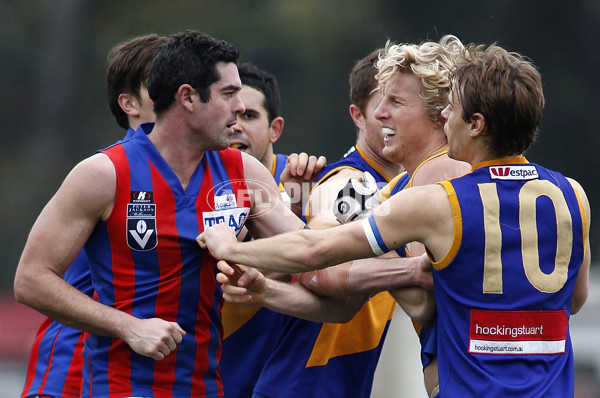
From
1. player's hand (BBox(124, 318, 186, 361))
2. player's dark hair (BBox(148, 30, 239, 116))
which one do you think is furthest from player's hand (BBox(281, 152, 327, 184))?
player's hand (BBox(124, 318, 186, 361))

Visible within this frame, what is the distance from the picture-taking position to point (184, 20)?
65.5 ft

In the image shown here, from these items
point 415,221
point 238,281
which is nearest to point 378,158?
point 238,281

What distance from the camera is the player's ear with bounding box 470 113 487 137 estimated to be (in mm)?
3990

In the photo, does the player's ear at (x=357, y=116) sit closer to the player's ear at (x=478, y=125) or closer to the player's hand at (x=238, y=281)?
the player's hand at (x=238, y=281)

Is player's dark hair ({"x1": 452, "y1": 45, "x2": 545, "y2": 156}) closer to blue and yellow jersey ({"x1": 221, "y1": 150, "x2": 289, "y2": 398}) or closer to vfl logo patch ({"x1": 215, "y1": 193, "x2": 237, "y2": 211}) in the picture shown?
vfl logo patch ({"x1": 215, "y1": 193, "x2": 237, "y2": 211})

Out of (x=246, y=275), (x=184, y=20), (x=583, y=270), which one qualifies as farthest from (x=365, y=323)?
(x=184, y=20)

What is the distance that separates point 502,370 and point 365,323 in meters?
1.49

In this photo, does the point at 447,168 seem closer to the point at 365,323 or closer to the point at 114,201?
the point at 365,323

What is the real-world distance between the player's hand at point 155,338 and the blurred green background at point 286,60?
1256 cm

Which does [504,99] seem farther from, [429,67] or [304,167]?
[304,167]

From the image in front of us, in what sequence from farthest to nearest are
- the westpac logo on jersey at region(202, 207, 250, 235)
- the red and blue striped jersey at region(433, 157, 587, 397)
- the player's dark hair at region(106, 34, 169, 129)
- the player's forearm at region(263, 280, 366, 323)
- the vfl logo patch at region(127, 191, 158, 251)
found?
1. the player's dark hair at region(106, 34, 169, 129)
2. the player's forearm at region(263, 280, 366, 323)
3. the westpac logo on jersey at region(202, 207, 250, 235)
4. the vfl logo patch at region(127, 191, 158, 251)
5. the red and blue striped jersey at region(433, 157, 587, 397)

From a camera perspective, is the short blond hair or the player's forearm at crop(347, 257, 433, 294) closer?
the player's forearm at crop(347, 257, 433, 294)

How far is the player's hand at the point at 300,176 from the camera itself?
17.8ft

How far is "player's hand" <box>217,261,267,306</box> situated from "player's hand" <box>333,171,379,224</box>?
503 mm
